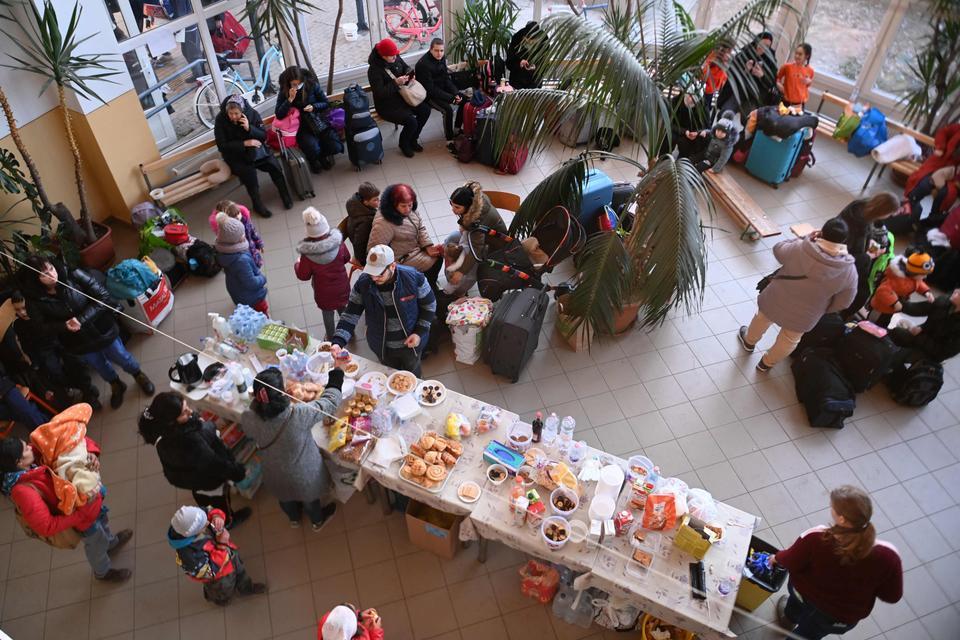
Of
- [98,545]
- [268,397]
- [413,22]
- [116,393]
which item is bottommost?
[116,393]

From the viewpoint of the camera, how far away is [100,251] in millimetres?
6688

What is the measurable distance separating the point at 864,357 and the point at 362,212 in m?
4.46

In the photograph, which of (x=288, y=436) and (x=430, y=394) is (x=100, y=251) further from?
(x=430, y=394)

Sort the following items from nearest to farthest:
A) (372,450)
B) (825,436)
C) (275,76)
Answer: (372,450)
(825,436)
(275,76)

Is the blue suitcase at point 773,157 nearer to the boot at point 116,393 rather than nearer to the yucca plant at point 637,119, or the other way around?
the yucca plant at point 637,119

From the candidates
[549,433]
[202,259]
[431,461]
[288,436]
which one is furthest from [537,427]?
[202,259]

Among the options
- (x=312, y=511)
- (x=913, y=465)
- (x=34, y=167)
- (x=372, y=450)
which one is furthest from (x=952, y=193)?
(x=34, y=167)

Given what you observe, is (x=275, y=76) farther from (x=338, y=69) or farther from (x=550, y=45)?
(x=550, y=45)

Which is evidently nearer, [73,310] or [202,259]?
[73,310]

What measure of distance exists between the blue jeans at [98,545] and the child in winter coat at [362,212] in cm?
283

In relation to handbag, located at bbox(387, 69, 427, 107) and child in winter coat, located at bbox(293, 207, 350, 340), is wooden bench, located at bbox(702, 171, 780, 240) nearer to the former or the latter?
handbag, located at bbox(387, 69, 427, 107)

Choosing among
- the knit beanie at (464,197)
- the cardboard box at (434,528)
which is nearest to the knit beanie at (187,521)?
the cardboard box at (434,528)

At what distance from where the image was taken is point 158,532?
4691 millimetres

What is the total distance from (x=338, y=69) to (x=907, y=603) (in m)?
8.94
